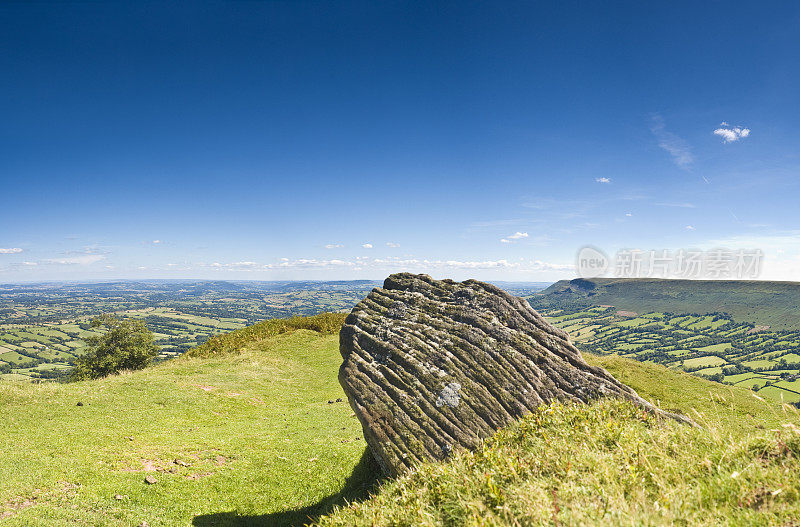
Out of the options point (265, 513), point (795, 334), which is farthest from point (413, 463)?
point (795, 334)

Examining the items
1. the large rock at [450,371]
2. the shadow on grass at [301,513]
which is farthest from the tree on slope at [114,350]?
the large rock at [450,371]

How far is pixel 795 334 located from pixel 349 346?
27643 cm

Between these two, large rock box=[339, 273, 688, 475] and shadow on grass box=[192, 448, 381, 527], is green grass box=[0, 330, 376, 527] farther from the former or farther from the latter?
large rock box=[339, 273, 688, 475]

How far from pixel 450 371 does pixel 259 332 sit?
43099 mm

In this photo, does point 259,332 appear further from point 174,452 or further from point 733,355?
point 733,355

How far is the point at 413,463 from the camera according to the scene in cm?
798

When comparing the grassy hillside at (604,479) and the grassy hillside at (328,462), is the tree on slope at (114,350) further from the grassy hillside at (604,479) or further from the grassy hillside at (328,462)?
the grassy hillside at (604,479)

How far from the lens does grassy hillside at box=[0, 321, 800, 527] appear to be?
4.80 metres

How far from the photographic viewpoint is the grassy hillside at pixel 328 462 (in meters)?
4.80

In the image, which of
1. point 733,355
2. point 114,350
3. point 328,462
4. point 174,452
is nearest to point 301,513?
point 328,462

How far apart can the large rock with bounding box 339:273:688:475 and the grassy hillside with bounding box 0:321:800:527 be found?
33.7 inches

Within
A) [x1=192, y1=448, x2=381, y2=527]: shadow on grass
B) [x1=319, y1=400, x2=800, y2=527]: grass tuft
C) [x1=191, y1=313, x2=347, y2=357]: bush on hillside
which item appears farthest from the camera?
[x1=191, y1=313, x2=347, y2=357]: bush on hillside

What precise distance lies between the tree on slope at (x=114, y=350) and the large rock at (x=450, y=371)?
120 feet

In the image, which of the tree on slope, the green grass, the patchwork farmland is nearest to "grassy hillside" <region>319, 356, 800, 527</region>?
the green grass
